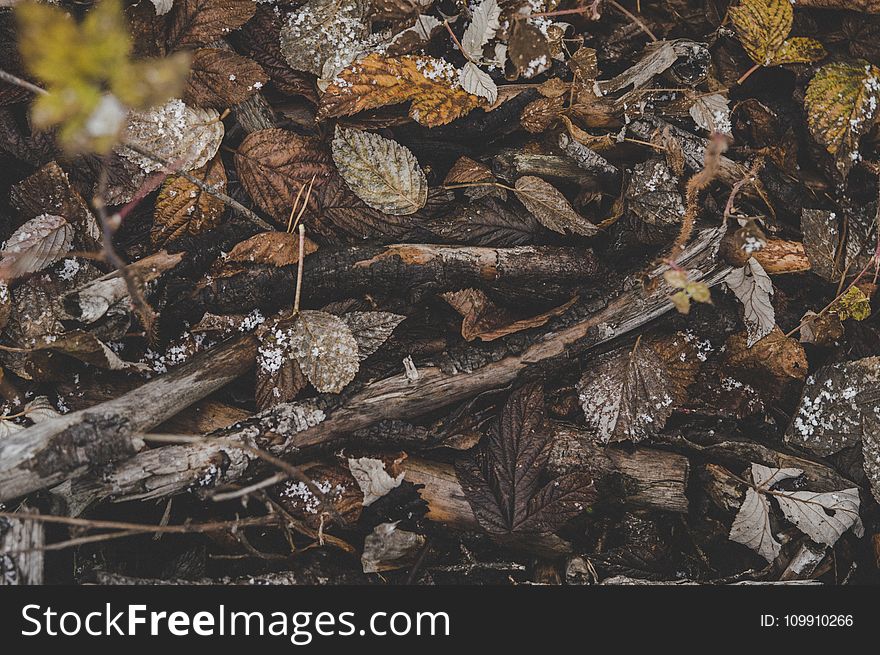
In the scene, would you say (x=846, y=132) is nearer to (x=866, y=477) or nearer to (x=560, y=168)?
(x=560, y=168)

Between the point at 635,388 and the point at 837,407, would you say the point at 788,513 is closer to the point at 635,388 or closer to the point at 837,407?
the point at 837,407

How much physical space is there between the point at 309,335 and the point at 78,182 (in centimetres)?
98

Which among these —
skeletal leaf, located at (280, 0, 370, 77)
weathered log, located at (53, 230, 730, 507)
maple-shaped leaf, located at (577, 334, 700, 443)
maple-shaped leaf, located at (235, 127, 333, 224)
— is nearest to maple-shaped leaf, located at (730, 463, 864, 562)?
maple-shaped leaf, located at (577, 334, 700, 443)

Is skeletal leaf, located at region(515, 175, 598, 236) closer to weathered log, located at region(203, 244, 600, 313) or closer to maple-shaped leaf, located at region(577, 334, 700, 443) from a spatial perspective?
weathered log, located at region(203, 244, 600, 313)

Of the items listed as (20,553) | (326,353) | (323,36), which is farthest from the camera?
(323,36)

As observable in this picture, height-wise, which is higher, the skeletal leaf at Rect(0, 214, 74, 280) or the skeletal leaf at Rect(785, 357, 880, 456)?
the skeletal leaf at Rect(0, 214, 74, 280)

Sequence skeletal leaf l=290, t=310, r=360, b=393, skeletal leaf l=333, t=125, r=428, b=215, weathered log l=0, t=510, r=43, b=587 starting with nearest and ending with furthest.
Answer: weathered log l=0, t=510, r=43, b=587 < skeletal leaf l=290, t=310, r=360, b=393 < skeletal leaf l=333, t=125, r=428, b=215

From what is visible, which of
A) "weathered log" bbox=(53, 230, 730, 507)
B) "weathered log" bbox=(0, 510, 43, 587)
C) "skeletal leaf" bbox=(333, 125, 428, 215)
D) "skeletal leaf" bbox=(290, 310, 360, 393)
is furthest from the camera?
"skeletal leaf" bbox=(333, 125, 428, 215)

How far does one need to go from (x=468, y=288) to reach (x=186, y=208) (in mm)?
1022

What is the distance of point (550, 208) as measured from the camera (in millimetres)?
2232

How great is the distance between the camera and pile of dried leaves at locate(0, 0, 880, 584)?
83.4 inches

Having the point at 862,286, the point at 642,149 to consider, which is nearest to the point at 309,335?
the point at 642,149

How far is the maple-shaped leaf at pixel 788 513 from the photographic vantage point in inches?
86.6

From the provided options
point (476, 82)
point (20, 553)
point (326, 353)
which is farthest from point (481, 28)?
point (20, 553)
